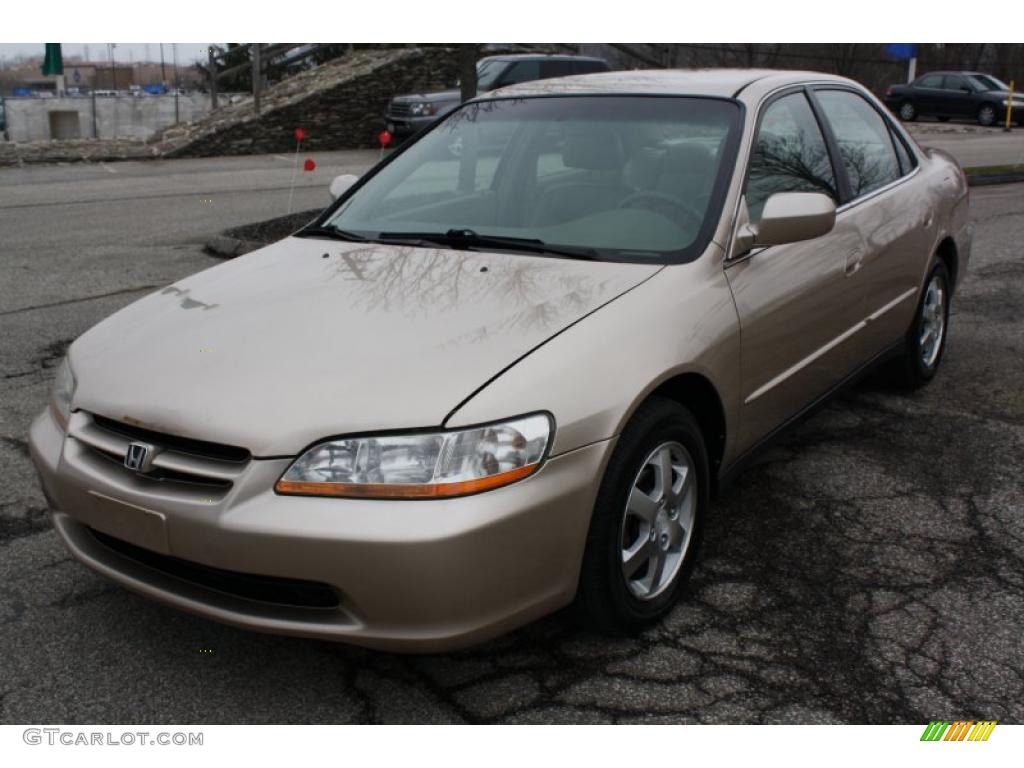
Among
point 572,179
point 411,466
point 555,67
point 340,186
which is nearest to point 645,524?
point 411,466

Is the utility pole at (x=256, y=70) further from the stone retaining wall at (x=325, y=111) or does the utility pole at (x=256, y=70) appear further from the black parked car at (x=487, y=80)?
the black parked car at (x=487, y=80)

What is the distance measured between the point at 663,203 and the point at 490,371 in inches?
48.5

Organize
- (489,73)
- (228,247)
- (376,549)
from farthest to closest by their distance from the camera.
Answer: (489,73) < (228,247) < (376,549)

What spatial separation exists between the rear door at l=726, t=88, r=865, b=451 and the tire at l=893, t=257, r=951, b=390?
88cm

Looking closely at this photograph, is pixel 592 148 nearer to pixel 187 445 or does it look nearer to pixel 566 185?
pixel 566 185

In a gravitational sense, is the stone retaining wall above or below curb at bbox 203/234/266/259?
above

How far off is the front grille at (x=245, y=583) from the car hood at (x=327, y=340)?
32cm

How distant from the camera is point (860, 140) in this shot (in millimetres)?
4750

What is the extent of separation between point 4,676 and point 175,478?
0.80 metres

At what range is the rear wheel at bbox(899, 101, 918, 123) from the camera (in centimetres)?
3020

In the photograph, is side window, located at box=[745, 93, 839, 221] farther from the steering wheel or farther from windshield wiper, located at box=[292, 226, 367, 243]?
windshield wiper, located at box=[292, 226, 367, 243]

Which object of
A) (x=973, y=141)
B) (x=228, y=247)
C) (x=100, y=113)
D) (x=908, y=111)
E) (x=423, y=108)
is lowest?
(x=100, y=113)

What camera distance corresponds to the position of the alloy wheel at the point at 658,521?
3.00m

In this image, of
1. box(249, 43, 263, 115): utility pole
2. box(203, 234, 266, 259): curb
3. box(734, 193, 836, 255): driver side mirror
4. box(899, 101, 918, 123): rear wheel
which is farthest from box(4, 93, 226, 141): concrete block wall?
box(734, 193, 836, 255): driver side mirror
